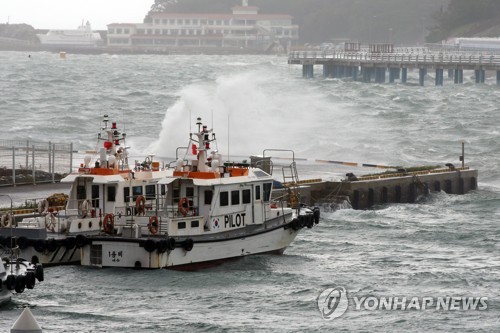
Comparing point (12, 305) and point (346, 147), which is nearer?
point (12, 305)

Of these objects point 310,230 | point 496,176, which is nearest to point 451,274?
point 310,230

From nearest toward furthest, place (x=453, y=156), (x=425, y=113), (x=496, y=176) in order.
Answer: (x=496, y=176)
(x=453, y=156)
(x=425, y=113)

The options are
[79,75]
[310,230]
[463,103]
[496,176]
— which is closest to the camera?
[310,230]

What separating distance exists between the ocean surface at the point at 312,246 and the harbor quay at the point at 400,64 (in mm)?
30475

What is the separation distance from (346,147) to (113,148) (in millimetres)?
36111

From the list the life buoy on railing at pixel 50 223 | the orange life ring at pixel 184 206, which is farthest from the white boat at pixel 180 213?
the life buoy on railing at pixel 50 223

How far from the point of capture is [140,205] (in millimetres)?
34875

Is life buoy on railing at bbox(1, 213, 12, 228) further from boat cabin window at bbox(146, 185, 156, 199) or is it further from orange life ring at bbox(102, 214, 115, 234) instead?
boat cabin window at bbox(146, 185, 156, 199)

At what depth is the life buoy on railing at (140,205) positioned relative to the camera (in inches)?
1372

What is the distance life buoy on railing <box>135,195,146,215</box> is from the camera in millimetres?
34844

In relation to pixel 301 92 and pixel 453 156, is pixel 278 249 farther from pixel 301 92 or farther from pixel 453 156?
pixel 301 92

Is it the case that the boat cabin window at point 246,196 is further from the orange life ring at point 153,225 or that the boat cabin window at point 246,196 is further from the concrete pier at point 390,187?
the concrete pier at point 390,187

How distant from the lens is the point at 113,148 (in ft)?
120

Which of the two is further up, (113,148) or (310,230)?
(113,148)
